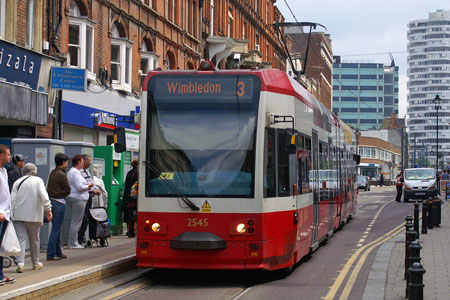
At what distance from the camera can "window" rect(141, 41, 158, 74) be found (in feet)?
98.0

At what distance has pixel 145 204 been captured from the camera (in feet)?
37.8

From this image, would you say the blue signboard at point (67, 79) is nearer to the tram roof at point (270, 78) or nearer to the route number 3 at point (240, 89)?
the tram roof at point (270, 78)

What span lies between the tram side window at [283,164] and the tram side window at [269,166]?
0.58 feet

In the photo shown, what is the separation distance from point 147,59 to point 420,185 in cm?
1878

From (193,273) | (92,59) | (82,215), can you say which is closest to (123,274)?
(193,273)

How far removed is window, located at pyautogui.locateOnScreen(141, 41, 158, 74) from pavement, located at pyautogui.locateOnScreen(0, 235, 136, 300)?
50.2 feet

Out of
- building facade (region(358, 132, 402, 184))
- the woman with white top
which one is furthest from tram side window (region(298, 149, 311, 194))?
building facade (region(358, 132, 402, 184))

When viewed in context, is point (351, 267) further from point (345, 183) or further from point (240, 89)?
point (345, 183)

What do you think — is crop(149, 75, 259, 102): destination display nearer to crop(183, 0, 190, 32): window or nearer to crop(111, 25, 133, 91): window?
crop(111, 25, 133, 91): window

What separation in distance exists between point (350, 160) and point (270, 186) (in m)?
14.4

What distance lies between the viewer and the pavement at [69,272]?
9.70m

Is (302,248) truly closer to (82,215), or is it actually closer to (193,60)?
(82,215)

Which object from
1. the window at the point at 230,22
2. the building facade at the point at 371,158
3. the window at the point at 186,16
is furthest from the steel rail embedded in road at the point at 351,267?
the building facade at the point at 371,158

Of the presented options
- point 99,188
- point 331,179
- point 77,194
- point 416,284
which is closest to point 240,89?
point 77,194
